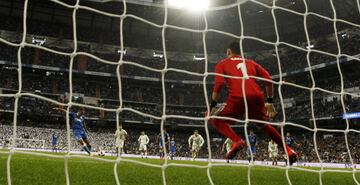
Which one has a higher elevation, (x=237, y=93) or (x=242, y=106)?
(x=237, y=93)

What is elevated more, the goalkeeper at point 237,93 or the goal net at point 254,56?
the goal net at point 254,56

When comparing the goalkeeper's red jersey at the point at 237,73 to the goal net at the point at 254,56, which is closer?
the goalkeeper's red jersey at the point at 237,73

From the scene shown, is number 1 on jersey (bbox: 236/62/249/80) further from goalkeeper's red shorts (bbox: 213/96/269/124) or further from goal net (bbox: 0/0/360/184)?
goal net (bbox: 0/0/360/184)

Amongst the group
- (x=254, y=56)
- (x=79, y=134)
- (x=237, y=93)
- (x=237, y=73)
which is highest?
(x=254, y=56)

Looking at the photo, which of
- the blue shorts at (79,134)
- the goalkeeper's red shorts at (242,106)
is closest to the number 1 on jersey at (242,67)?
the goalkeeper's red shorts at (242,106)

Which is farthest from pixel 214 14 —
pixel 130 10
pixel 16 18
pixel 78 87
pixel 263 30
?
pixel 16 18

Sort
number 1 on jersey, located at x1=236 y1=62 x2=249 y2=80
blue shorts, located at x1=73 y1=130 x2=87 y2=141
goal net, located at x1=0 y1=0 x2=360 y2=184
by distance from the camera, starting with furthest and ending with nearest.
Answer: goal net, located at x1=0 y1=0 x2=360 y2=184 → blue shorts, located at x1=73 y1=130 x2=87 y2=141 → number 1 on jersey, located at x1=236 y1=62 x2=249 y2=80

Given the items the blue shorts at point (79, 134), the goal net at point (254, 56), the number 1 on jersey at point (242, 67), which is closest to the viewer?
the number 1 on jersey at point (242, 67)

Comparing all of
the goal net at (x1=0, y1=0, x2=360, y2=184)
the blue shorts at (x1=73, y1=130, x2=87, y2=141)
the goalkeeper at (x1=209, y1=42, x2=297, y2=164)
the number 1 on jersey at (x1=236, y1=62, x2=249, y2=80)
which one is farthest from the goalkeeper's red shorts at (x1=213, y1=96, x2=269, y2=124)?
the goal net at (x1=0, y1=0, x2=360, y2=184)

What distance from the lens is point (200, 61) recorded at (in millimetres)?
44031

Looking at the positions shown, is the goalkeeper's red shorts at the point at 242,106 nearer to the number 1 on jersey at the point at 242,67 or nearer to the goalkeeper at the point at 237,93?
the goalkeeper at the point at 237,93

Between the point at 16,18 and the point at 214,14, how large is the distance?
62.3 ft

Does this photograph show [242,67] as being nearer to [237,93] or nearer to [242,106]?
[237,93]

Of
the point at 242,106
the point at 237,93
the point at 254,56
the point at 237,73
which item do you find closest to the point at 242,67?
the point at 237,73
